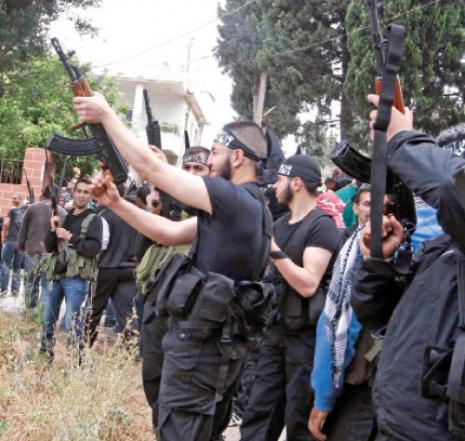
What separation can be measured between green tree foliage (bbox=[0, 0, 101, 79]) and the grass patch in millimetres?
2986

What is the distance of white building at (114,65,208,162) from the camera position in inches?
1406

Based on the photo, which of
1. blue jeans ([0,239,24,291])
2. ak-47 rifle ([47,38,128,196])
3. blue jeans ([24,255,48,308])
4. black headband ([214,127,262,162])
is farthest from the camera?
blue jeans ([0,239,24,291])

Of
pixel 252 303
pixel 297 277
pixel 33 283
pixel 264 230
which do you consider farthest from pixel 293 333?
pixel 33 283

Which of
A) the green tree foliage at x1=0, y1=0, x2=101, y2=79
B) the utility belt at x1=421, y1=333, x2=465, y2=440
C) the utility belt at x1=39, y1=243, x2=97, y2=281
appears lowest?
the utility belt at x1=39, y1=243, x2=97, y2=281

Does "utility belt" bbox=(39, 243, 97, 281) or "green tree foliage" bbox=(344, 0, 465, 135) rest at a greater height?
"green tree foliage" bbox=(344, 0, 465, 135)

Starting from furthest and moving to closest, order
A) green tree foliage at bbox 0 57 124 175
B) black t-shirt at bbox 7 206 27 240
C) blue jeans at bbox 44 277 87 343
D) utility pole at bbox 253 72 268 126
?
1. utility pole at bbox 253 72 268 126
2. black t-shirt at bbox 7 206 27 240
3. green tree foliage at bbox 0 57 124 175
4. blue jeans at bbox 44 277 87 343

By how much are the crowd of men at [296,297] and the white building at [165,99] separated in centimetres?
2984

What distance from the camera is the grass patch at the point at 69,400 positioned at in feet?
12.8

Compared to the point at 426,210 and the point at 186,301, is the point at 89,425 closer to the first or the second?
the point at 186,301

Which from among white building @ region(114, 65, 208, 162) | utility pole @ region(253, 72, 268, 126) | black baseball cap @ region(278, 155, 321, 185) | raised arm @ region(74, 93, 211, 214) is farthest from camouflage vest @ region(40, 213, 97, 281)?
white building @ region(114, 65, 208, 162)

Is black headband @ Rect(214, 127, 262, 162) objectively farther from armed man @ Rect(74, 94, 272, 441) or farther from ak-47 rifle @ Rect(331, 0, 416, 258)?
ak-47 rifle @ Rect(331, 0, 416, 258)

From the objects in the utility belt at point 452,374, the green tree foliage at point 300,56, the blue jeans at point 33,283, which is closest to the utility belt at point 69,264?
the blue jeans at point 33,283

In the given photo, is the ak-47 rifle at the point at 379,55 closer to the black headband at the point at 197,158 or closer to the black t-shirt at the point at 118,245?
the black headband at the point at 197,158

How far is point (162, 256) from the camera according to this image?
488 cm
